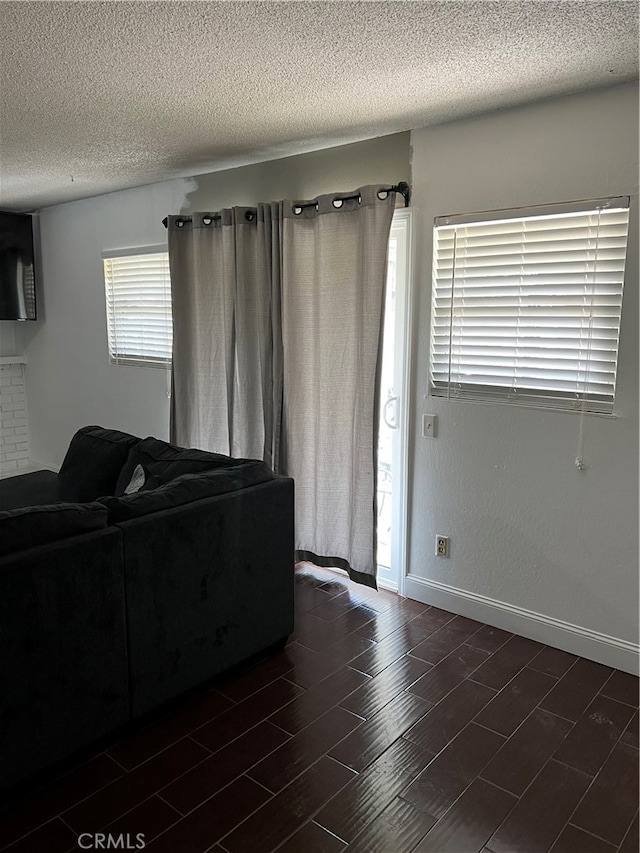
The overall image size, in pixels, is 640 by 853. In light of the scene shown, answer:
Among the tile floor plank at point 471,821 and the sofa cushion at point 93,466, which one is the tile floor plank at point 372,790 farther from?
the sofa cushion at point 93,466

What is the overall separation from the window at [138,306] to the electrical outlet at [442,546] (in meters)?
2.61

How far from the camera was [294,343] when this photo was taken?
378 centimetres

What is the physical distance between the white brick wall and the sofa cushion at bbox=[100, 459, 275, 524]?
441 cm

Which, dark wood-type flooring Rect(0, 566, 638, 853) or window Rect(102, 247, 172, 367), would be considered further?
window Rect(102, 247, 172, 367)

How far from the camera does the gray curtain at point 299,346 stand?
347 cm

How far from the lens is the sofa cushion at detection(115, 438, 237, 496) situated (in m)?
3.03

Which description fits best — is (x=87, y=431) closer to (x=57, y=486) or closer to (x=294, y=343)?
(x=57, y=486)

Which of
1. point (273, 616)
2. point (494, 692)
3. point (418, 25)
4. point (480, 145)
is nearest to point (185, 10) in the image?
point (418, 25)

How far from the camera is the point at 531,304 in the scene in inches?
116

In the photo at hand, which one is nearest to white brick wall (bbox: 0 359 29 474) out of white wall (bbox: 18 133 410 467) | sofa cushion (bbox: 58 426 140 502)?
white wall (bbox: 18 133 410 467)

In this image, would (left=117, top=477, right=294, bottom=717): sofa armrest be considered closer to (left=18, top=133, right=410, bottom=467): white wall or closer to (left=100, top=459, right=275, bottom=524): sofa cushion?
(left=100, top=459, right=275, bottom=524): sofa cushion

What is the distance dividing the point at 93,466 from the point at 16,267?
3307 millimetres

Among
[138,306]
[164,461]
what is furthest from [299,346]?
[138,306]

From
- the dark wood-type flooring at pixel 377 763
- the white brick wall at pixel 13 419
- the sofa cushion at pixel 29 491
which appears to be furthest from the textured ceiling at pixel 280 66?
the white brick wall at pixel 13 419
